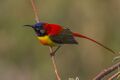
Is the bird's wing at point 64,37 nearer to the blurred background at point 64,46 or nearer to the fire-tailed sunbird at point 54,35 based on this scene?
the fire-tailed sunbird at point 54,35

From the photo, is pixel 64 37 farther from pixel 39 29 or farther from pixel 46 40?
pixel 39 29

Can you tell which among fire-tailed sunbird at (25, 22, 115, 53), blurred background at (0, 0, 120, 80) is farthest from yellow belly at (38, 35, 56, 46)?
blurred background at (0, 0, 120, 80)

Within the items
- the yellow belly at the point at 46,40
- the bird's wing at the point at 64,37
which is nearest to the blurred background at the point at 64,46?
the bird's wing at the point at 64,37

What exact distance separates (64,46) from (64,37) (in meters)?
4.35

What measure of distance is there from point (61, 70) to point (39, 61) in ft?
1.58

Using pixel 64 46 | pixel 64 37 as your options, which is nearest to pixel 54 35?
pixel 64 37

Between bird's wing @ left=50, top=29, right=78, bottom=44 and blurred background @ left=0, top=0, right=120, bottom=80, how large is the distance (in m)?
3.35

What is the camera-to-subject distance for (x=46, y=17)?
29.8 ft

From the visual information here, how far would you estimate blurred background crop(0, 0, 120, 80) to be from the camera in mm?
8648

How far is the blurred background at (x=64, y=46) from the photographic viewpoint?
8.65m

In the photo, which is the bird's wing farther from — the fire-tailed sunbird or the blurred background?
the blurred background

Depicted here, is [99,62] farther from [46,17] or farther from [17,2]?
[17,2]

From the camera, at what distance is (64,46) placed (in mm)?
9062

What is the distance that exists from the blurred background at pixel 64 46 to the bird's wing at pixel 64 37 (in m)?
3.35
